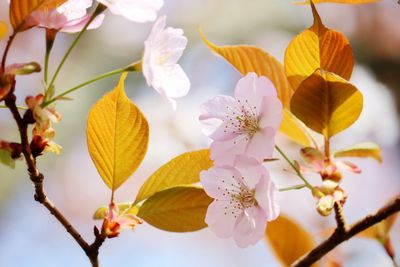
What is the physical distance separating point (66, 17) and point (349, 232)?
26 cm

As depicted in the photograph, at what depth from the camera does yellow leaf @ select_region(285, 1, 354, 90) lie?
0.54 meters

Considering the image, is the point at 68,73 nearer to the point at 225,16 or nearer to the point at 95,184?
the point at 95,184

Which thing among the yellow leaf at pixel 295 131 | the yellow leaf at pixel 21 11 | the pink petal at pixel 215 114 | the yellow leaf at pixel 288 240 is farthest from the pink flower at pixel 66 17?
the yellow leaf at pixel 288 240

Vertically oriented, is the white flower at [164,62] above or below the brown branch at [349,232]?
above

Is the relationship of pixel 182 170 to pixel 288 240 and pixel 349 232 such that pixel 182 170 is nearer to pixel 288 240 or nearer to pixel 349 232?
pixel 349 232

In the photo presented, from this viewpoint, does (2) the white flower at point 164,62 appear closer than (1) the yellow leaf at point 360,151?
Yes

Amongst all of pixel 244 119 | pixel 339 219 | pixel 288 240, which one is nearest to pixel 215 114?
pixel 244 119

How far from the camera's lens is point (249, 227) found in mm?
553

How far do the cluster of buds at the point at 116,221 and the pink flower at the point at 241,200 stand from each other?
6 cm

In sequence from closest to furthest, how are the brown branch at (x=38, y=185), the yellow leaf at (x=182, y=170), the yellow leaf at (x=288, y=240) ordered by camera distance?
1. the brown branch at (x=38, y=185)
2. the yellow leaf at (x=182, y=170)
3. the yellow leaf at (x=288, y=240)

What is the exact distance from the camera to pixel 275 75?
60 centimetres

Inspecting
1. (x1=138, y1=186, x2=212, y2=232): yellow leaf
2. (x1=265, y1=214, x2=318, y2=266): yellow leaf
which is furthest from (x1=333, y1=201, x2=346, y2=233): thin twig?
(x1=265, y1=214, x2=318, y2=266): yellow leaf

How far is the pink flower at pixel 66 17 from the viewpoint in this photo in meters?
0.47

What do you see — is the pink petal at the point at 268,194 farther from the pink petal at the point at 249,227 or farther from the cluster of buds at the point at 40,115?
the cluster of buds at the point at 40,115
